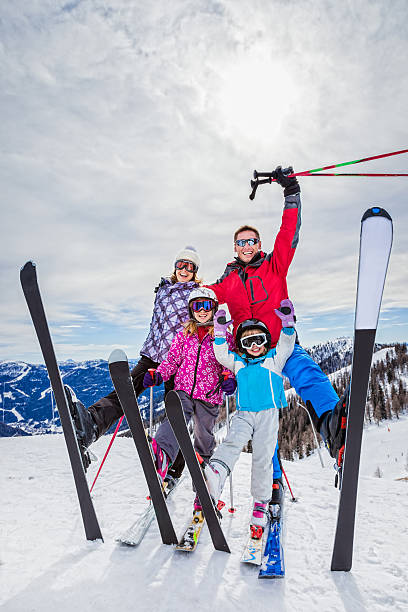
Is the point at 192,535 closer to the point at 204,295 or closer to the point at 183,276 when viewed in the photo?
the point at 204,295

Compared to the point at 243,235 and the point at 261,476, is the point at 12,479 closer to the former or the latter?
the point at 261,476

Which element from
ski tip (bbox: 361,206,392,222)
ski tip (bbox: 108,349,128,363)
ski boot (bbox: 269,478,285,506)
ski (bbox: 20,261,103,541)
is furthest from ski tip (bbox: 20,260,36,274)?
ski boot (bbox: 269,478,285,506)

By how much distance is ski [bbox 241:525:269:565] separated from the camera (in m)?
2.20

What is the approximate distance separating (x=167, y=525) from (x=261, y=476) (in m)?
0.85

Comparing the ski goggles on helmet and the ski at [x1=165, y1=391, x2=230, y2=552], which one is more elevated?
the ski goggles on helmet

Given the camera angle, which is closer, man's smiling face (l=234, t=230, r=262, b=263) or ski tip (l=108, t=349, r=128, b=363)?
ski tip (l=108, t=349, r=128, b=363)

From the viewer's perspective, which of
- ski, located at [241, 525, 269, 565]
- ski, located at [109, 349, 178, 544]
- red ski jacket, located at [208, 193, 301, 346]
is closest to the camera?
ski, located at [241, 525, 269, 565]

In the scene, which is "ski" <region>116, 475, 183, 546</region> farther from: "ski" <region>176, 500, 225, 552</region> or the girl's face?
the girl's face

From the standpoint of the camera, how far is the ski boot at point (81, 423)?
8.36 feet

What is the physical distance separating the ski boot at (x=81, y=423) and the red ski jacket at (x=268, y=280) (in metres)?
1.70

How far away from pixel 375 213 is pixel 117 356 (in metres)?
2.02

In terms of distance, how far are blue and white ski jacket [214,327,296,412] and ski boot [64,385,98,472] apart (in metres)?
1.32

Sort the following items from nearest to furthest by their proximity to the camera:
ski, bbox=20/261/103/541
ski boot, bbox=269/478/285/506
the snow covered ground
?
the snow covered ground
ski, bbox=20/261/103/541
ski boot, bbox=269/478/285/506

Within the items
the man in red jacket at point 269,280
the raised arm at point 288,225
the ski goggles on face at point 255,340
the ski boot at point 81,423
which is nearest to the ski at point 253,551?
the man in red jacket at point 269,280
